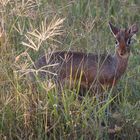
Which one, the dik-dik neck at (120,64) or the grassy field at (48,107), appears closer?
the grassy field at (48,107)

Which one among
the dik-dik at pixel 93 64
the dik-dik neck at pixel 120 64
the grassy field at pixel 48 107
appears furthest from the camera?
the dik-dik neck at pixel 120 64

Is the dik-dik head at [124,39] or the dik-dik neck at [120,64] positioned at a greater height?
the dik-dik head at [124,39]

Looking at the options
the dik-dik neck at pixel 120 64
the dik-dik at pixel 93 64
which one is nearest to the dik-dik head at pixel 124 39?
the dik-dik at pixel 93 64

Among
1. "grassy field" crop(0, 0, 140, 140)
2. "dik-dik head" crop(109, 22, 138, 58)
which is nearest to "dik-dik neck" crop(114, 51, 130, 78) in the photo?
"grassy field" crop(0, 0, 140, 140)

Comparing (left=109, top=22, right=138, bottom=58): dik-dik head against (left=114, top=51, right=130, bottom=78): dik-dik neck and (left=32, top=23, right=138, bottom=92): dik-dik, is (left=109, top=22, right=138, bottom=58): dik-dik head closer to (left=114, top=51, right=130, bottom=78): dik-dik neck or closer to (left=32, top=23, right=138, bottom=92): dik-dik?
(left=32, top=23, right=138, bottom=92): dik-dik

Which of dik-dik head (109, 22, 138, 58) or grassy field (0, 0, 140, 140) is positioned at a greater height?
dik-dik head (109, 22, 138, 58)

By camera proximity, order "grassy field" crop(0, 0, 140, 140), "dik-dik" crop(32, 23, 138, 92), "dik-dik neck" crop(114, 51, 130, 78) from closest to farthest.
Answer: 1. "grassy field" crop(0, 0, 140, 140)
2. "dik-dik" crop(32, 23, 138, 92)
3. "dik-dik neck" crop(114, 51, 130, 78)

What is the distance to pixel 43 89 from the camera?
4.14 meters

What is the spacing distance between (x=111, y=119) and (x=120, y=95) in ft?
1.57

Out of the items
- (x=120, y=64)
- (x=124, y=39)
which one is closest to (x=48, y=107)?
(x=124, y=39)

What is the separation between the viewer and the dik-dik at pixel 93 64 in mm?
4773

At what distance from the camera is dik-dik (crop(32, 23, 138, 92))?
188 inches

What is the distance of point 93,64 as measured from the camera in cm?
506

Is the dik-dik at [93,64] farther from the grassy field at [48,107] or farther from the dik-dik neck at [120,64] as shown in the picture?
the grassy field at [48,107]
